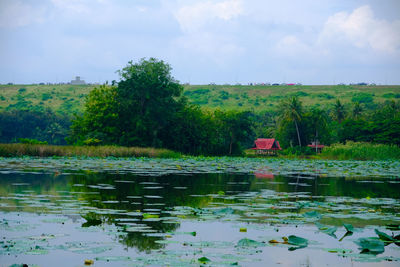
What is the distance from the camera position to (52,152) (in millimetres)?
40406

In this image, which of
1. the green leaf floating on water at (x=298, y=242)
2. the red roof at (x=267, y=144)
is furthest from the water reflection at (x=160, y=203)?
the red roof at (x=267, y=144)

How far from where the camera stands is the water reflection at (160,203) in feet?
29.7

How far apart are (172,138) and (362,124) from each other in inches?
1660

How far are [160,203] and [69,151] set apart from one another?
31.6 metres

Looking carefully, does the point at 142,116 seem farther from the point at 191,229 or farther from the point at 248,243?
the point at 248,243

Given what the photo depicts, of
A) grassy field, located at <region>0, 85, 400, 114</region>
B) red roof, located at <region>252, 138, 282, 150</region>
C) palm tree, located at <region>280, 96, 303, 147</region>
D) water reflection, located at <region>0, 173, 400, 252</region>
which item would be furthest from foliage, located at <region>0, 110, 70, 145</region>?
water reflection, located at <region>0, 173, 400, 252</region>

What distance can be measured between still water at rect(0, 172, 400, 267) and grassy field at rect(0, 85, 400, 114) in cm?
12003

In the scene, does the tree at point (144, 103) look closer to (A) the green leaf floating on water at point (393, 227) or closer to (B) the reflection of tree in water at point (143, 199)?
(B) the reflection of tree in water at point (143, 199)

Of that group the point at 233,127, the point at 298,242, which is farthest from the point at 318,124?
the point at 298,242

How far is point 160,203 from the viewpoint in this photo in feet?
39.3

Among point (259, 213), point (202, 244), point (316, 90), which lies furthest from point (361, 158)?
point (316, 90)

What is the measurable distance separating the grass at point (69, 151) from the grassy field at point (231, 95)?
8590 centimetres

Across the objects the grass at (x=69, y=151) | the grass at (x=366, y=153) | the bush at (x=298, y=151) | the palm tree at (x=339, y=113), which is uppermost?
the palm tree at (x=339, y=113)

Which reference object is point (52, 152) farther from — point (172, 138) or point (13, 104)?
point (13, 104)
